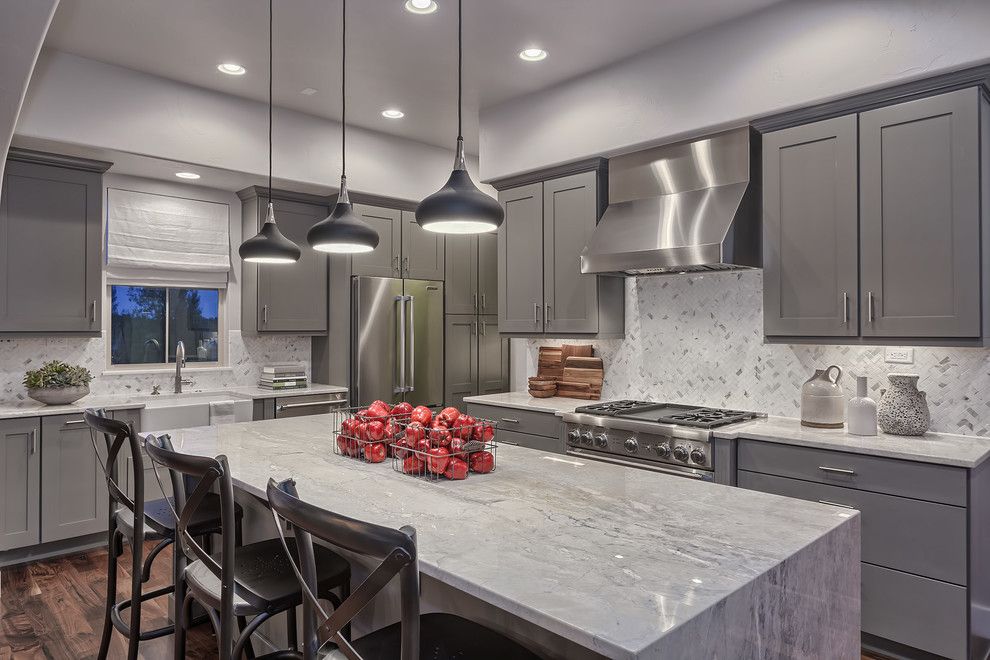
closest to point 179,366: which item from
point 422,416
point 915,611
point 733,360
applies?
point 422,416

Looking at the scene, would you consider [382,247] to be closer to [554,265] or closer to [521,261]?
[521,261]

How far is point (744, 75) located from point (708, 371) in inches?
64.0

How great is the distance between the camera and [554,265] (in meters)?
4.15

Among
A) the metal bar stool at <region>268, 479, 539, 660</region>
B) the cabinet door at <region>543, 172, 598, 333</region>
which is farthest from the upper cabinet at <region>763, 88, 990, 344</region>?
the metal bar stool at <region>268, 479, 539, 660</region>

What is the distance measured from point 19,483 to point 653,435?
359cm

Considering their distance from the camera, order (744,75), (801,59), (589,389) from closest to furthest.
Answer: (801,59) → (744,75) → (589,389)

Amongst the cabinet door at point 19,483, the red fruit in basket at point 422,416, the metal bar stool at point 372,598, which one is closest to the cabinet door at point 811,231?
the red fruit in basket at point 422,416

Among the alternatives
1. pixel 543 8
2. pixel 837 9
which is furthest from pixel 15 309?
pixel 837 9

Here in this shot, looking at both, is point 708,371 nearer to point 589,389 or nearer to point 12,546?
point 589,389

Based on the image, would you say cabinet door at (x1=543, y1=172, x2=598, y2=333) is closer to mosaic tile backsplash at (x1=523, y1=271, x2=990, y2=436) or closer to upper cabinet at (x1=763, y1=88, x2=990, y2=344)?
mosaic tile backsplash at (x1=523, y1=271, x2=990, y2=436)

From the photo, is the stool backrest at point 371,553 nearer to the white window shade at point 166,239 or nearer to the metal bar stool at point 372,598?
the metal bar stool at point 372,598

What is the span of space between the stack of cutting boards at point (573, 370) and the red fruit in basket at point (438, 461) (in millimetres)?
2400

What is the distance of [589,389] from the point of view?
422 centimetres

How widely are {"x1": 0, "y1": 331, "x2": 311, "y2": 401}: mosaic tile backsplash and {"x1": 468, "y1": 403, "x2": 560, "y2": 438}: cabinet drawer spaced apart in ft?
6.22
